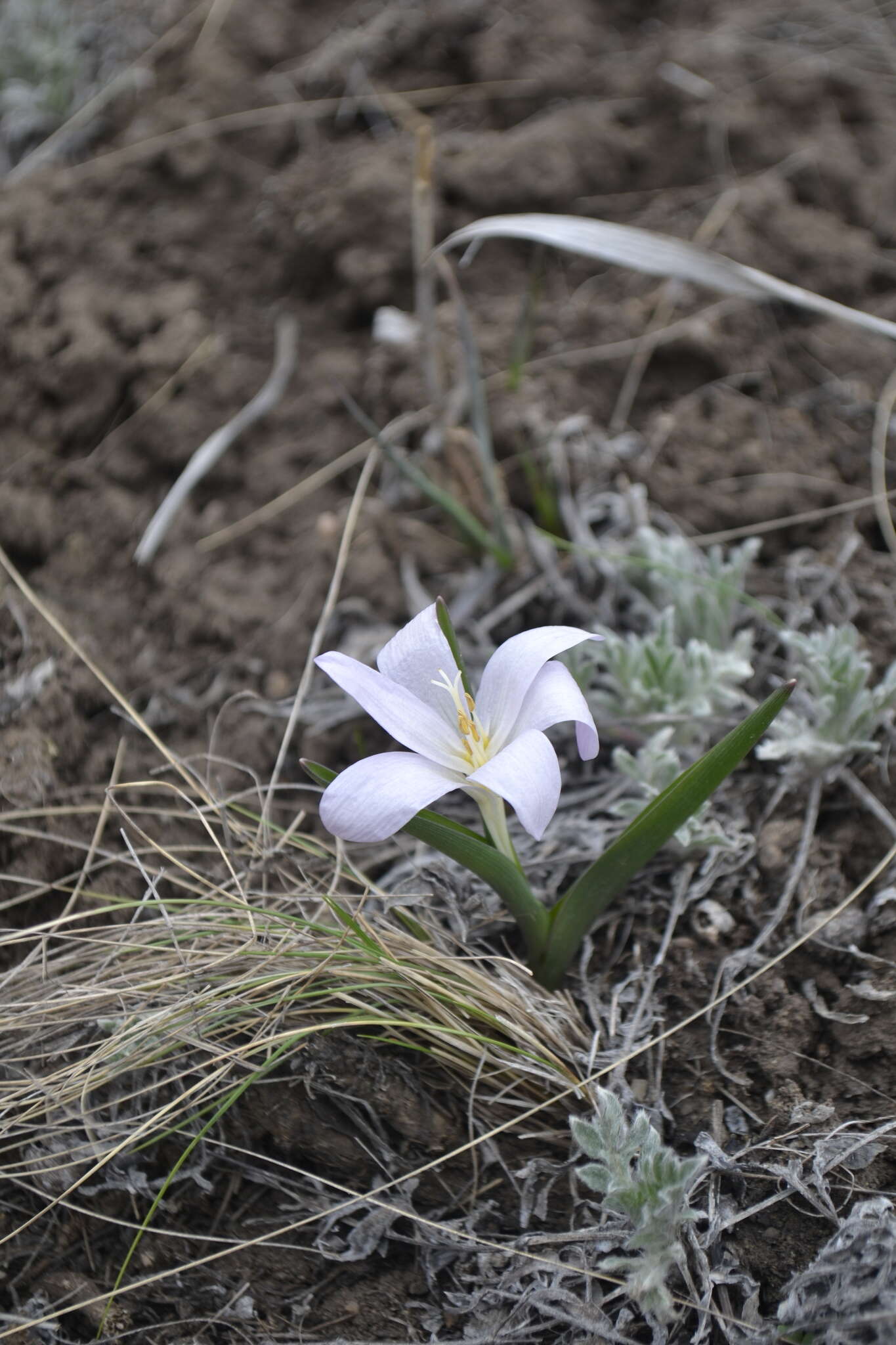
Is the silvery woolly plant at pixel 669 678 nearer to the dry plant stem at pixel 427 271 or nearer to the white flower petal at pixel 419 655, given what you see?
the white flower petal at pixel 419 655

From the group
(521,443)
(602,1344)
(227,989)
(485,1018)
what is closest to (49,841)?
(227,989)

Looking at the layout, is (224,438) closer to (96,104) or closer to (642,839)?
(96,104)

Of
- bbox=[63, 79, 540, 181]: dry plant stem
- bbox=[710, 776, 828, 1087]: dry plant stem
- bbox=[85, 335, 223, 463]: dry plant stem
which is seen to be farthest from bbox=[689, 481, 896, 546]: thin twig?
bbox=[63, 79, 540, 181]: dry plant stem

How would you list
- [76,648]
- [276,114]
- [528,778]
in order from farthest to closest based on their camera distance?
1. [276,114]
2. [76,648]
3. [528,778]

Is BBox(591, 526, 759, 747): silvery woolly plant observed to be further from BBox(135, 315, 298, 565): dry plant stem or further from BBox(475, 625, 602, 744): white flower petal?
BBox(135, 315, 298, 565): dry plant stem

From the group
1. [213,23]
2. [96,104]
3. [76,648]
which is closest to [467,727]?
[76,648]

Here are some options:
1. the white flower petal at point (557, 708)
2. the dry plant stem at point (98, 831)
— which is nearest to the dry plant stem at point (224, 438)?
the dry plant stem at point (98, 831)

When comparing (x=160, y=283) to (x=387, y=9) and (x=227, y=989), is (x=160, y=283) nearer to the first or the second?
(x=387, y=9)
